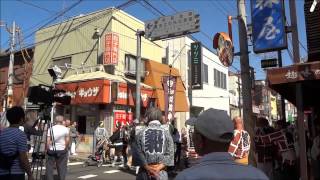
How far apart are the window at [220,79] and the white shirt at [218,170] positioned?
34.8 m

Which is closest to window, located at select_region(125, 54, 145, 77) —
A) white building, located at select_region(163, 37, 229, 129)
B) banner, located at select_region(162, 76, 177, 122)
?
banner, located at select_region(162, 76, 177, 122)

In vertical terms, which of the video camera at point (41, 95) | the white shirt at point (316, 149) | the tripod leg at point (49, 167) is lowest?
the tripod leg at point (49, 167)

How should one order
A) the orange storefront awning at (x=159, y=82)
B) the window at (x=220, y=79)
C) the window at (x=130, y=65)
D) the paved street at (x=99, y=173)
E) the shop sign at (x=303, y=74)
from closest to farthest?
the shop sign at (x=303, y=74), the paved street at (x=99, y=173), the window at (x=130, y=65), the orange storefront awning at (x=159, y=82), the window at (x=220, y=79)

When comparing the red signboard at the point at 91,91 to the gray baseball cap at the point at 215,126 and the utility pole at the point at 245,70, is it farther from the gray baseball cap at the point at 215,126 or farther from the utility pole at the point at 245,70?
the gray baseball cap at the point at 215,126

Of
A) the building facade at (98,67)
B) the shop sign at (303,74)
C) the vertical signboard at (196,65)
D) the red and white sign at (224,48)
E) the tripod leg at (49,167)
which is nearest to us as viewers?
the shop sign at (303,74)

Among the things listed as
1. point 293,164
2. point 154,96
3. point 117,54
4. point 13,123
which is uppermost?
point 117,54

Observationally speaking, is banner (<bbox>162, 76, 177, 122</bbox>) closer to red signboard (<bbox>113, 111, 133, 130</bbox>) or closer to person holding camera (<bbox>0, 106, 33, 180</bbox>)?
red signboard (<bbox>113, 111, 133, 130</bbox>)

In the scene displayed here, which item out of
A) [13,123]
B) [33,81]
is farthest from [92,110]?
[13,123]

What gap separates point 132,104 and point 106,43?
372 centimetres

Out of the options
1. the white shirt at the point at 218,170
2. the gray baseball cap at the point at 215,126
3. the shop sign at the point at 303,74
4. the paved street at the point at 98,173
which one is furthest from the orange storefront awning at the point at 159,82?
the white shirt at the point at 218,170

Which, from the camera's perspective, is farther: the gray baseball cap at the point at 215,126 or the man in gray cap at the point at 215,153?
the gray baseball cap at the point at 215,126

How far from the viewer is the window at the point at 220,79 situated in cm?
3710

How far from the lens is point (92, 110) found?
23719 mm

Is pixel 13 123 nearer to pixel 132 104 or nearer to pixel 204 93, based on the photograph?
pixel 132 104
